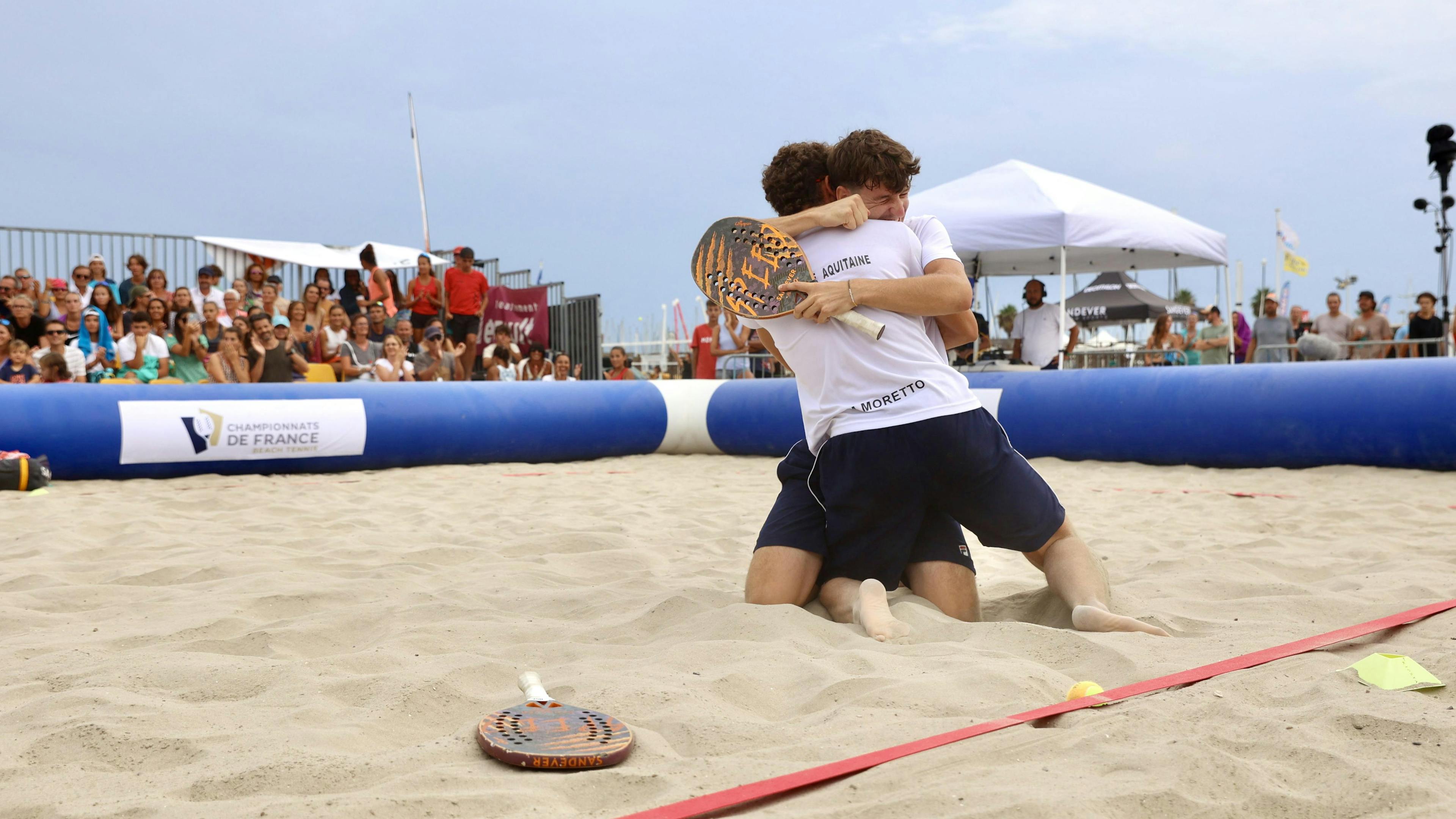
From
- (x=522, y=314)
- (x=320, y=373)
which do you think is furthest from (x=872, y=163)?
(x=522, y=314)

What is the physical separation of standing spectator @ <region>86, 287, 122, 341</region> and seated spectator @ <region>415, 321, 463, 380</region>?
243cm

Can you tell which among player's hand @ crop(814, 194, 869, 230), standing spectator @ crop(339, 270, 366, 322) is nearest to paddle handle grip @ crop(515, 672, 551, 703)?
player's hand @ crop(814, 194, 869, 230)

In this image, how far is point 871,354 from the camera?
2.52m

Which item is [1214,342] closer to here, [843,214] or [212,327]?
[212,327]

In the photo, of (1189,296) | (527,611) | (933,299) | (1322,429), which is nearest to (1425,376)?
(1322,429)

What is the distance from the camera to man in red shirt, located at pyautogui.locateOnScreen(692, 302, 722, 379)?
38.2 ft

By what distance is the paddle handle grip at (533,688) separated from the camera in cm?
189

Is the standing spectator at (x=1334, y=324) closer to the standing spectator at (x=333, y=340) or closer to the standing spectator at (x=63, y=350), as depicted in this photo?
the standing spectator at (x=333, y=340)

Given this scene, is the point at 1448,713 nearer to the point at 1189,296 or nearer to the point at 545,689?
the point at 545,689

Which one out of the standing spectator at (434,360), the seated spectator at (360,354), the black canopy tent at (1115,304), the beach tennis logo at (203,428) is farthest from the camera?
the black canopy tent at (1115,304)

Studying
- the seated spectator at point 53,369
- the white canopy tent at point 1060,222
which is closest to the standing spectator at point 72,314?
the seated spectator at point 53,369

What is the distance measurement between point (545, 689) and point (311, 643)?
718 mm

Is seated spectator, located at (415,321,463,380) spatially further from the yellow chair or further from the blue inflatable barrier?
the blue inflatable barrier

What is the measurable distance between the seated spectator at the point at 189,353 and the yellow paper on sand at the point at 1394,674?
8547 millimetres
